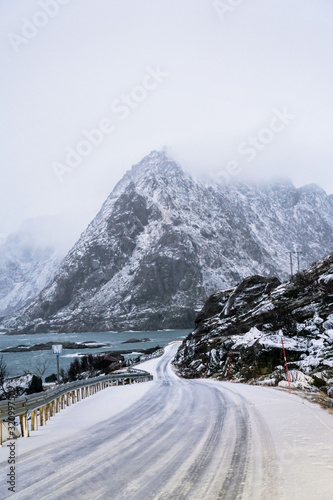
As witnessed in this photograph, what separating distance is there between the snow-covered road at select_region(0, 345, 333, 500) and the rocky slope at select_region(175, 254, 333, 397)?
6185 millimetres

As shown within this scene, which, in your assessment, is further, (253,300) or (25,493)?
(253,300)

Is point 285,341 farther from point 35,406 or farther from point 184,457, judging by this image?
point 184,457

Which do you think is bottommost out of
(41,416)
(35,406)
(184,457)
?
(41,416)

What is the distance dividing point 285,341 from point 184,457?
1682 centimetres

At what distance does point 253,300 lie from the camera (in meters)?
46.5

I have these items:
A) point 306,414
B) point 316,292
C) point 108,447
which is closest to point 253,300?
point 316,292

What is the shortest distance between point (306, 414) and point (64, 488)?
22.3 feet

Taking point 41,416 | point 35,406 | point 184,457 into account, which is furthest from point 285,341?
point 184,457

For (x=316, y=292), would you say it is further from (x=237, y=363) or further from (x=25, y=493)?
(x=25, y=493)

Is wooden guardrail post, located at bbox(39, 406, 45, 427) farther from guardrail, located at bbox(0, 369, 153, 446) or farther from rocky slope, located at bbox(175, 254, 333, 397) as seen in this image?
rocky slope, located at bbox(175, 254, 333, 397)

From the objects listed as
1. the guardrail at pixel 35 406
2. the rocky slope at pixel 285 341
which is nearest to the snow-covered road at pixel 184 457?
the guardrail at pixel 35 406

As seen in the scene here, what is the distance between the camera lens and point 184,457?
6.08 metres

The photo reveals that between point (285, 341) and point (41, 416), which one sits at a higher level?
point (285, 341)

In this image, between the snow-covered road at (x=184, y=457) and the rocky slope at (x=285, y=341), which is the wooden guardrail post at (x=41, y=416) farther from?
the rocky slope at (x=285, y=341)
